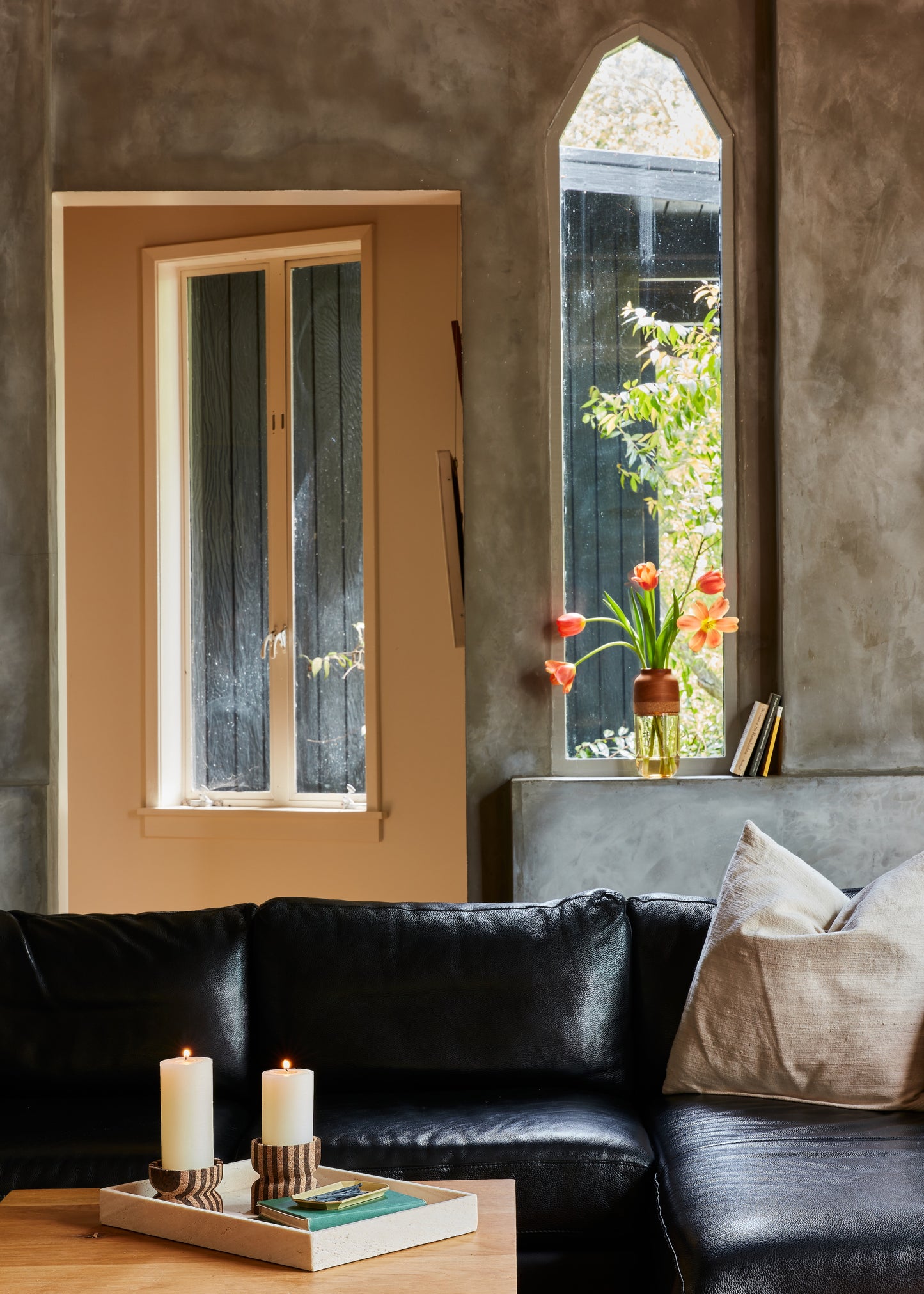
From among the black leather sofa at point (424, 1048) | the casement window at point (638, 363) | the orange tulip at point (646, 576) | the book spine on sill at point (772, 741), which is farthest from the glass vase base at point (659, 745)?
the black leather sofa at point (424, 1048)

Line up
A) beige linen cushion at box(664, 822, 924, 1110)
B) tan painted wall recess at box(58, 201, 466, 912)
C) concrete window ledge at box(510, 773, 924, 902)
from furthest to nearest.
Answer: tan painted wall recess at box(58, 201, 466, 912), concrete window ledge at box(510, 773, 924, 902), beige linen cushion at box(664, 822, 924, 1110)

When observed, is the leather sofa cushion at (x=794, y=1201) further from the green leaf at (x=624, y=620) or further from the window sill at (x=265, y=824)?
the window sill at (x=265, y=824)

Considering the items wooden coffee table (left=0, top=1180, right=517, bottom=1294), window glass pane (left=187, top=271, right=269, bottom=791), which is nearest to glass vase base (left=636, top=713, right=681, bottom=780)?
window glass pane (left=187, top=271, right=269, bottom=791)

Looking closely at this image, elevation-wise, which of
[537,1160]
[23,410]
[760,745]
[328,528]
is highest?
[23,410]

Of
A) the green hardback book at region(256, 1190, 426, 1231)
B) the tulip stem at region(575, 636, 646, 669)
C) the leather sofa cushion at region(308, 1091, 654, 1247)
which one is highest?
the tulip stem at region(575, 636, 646, 669)

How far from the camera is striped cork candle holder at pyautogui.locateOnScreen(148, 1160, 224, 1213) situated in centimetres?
160

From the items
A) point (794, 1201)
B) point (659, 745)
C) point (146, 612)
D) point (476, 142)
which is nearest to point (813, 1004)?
point (794, 1201)

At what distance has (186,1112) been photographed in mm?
1585

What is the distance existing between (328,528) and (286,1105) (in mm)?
3598

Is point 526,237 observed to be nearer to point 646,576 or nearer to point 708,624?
point 646,576

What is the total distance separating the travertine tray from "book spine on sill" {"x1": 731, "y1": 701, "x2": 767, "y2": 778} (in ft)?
7.11

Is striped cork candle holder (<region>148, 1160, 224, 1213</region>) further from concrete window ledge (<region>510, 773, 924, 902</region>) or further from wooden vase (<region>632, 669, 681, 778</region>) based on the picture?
wooden vase (<region>632, 669, 681, 778</region>)

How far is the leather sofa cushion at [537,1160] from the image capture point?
2.11 m

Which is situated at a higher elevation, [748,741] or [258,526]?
[258,526]
